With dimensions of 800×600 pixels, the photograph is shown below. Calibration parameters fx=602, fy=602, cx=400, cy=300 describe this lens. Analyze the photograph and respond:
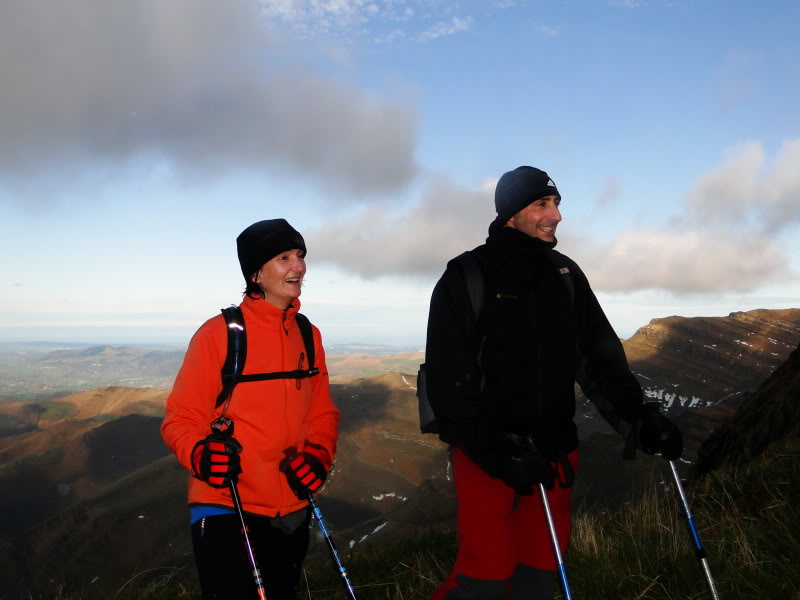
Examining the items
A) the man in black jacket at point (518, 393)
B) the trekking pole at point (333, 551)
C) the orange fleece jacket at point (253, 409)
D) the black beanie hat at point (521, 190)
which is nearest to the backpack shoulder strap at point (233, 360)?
the orange fleece jacket at point (253, 409)

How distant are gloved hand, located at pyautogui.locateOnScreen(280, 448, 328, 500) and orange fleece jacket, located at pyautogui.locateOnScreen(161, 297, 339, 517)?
95 mm

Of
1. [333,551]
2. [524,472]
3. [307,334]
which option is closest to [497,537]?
[524,472]

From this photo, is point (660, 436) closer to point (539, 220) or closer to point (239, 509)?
point (539, 220)

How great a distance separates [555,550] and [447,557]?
3.53 metres

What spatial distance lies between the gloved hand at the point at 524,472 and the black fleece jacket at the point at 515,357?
68 mm

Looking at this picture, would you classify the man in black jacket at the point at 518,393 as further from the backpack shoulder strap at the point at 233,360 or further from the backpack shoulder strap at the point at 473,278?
the backpack shoulder strap at the point at 233,360

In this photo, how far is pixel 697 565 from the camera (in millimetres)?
4723

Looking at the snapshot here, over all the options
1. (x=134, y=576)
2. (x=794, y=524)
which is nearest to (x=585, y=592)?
(x=794, y=524)

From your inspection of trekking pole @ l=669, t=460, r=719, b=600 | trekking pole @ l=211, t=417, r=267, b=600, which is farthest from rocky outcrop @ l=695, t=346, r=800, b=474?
trekking pole @ l=211, t=417, r=267, b=600

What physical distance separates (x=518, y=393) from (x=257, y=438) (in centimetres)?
178

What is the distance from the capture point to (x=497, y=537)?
143 inches

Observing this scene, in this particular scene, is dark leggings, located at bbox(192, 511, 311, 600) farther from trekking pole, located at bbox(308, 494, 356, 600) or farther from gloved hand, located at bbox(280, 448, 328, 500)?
gloved hand, located at bbox(280, 448, 328, 500)

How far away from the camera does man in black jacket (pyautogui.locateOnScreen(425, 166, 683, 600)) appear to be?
142 inches

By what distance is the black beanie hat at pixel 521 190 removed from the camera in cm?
436
